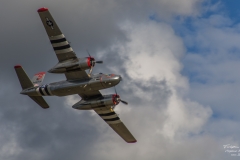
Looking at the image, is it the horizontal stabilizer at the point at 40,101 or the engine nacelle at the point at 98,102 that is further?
the horizontal stabilizer at the point at 40,101

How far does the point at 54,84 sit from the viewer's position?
64.1 meters

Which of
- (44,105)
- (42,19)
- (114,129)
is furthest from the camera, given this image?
(114,129)

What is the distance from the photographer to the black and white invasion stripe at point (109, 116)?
7156cm

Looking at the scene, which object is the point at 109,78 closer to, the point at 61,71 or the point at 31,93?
the point at 61,71

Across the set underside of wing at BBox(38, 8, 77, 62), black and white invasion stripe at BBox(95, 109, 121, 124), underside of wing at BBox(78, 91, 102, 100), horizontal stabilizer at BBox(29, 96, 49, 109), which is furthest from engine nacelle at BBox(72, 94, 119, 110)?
underside of wing at BBox(38, 8, 77, 62)

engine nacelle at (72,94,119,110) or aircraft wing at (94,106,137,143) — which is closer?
engine nacelle at (72,94,119,110)

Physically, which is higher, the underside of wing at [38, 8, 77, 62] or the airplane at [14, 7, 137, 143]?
the underside of wing at [38, 8, 77, 62]

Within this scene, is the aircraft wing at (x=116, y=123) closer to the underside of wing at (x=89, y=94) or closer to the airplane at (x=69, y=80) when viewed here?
the airplane at (x=69, y=80)

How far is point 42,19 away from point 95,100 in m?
13.1

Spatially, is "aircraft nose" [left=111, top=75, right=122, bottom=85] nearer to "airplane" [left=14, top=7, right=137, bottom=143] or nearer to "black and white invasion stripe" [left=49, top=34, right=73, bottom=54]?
"airplane" [left=14, top=7, right=137, bottom=143]

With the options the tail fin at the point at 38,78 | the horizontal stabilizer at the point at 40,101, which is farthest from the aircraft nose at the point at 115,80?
the horizontal stabilizer at the point at 40,101

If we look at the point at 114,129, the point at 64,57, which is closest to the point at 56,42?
the point at 64,57

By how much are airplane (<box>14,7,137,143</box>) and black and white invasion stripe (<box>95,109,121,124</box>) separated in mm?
2124

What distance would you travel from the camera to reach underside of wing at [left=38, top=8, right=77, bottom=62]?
2309 inches
